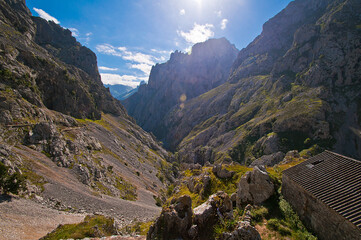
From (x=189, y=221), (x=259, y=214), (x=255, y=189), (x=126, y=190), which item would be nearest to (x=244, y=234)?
(x=189, y=221)

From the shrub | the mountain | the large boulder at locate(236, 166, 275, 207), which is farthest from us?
the mountain

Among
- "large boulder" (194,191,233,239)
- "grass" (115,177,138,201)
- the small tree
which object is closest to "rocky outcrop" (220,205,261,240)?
"large boulder" (194,191,233,239)

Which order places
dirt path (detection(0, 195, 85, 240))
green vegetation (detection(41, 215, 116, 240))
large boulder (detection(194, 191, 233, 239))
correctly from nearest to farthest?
large boulder (detection(194, 191, 233, 239))
dirt path (detection(0, 195, 85, 240))
green vegetation (detection(41, 215, 116, 240))

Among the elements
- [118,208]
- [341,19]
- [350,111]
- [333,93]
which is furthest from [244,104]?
[118,208]

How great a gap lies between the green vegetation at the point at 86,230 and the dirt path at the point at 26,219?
2275mm

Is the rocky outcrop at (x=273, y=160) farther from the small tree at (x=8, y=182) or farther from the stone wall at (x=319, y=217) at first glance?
the small tree at (x=8, y=182)

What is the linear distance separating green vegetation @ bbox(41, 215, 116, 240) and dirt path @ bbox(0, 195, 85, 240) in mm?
2275

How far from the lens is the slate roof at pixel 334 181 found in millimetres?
14094

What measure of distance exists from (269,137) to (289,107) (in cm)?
3310

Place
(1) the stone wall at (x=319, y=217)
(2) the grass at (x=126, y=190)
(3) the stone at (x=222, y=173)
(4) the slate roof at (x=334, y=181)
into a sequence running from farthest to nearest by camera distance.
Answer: (2) the grass at (x=126, y=190) → (3) the stone at (x=222, y=173) → (4) the slate roof at (x=334, y=181) → (1) the stone wall at (x=319, y=217)

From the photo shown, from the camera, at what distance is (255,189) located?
71.8 ft

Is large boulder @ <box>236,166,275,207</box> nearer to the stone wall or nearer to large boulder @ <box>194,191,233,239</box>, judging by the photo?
the stone wall

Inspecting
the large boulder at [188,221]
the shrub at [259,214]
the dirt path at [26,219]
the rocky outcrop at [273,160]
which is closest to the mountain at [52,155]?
the dirt path at [26,219]

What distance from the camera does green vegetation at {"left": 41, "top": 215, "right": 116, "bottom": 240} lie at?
63.9ft
